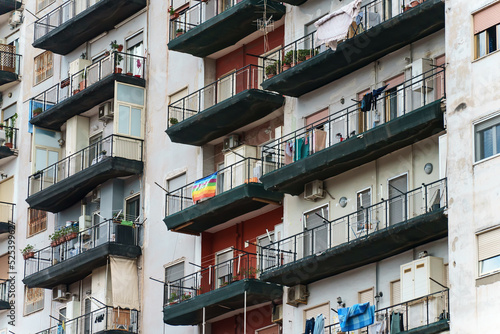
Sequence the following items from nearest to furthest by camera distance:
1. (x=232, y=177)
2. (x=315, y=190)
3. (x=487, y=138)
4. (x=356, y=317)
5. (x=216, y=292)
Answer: (x=487, y=138) → (x=356, y=317) → (x=315, y=190) → (x=216, y=292) → (x=232, y=177)

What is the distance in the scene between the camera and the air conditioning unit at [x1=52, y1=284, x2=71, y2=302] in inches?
2252

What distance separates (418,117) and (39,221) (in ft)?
79.5

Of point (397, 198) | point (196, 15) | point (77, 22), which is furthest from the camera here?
point (77, 22)

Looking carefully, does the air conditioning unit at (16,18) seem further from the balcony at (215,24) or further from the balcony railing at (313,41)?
the balcony railing at (313,41)

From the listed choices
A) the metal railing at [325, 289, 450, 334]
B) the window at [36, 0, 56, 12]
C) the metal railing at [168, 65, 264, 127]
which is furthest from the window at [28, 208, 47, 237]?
the metal railing at [325, 289, 450, 334]

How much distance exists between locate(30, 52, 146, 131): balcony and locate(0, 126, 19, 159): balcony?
282 centimetres

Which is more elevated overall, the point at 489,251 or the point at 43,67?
the point at 43,67

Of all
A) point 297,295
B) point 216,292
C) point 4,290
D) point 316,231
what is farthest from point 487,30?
point 4,290

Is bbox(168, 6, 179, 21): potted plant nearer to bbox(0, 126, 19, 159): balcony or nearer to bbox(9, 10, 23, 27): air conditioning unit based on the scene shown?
bbox(0, 126, 19, 159): balcony

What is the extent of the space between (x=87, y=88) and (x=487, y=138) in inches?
895

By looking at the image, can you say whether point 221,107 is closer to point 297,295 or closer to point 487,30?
point 297,295

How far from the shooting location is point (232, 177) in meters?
49.0

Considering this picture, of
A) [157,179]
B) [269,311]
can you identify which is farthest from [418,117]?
[157,179]

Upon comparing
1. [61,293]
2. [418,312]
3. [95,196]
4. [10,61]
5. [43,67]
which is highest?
[10,61]
